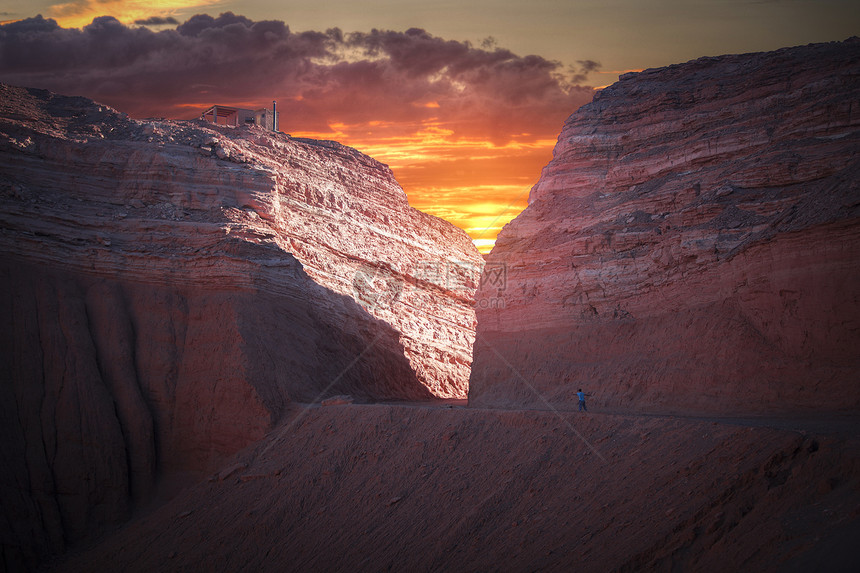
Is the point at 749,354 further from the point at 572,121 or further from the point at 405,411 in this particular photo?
the point at 572,121

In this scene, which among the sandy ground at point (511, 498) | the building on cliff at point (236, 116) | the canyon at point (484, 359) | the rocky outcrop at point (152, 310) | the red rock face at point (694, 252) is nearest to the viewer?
the sandy ground at point (511, 498)

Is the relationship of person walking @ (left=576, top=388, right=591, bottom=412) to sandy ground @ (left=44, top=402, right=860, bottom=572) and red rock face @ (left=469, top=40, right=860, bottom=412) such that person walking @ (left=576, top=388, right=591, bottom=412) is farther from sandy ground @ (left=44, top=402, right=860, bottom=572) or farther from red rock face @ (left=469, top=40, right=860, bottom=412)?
sandy ground @ (left=44, top=402, right=860, bottom=572)

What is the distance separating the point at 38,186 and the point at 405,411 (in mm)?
19087

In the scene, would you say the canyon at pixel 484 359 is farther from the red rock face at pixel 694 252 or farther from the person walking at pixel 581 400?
the person walking at pixel 581 400

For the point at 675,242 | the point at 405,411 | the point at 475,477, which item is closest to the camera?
the point at 475,477

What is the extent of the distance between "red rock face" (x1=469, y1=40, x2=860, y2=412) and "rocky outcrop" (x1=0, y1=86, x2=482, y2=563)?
887cm

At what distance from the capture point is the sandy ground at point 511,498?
15.0 m

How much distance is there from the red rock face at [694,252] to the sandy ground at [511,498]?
2.54 m

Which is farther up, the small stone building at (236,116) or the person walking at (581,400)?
the small stone building at (236,116)

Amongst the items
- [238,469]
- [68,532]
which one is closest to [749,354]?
[238,469]

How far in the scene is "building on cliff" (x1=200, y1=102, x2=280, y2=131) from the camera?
4738 cm

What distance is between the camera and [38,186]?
3422cm

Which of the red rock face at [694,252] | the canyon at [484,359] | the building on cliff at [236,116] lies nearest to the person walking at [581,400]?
the canyon at [484,359]

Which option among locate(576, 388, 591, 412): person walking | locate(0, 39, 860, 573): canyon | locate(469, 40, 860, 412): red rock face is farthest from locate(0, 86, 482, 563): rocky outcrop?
locate(576, 388, 591, 412): person walking
